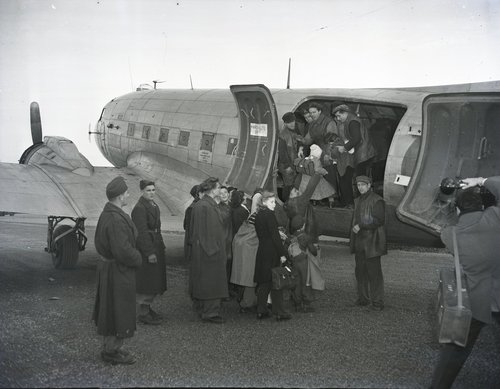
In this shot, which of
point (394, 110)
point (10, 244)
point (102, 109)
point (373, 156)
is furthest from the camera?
point (102, 109)

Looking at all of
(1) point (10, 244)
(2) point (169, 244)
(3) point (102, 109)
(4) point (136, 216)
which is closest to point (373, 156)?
(4) point (136, 216)

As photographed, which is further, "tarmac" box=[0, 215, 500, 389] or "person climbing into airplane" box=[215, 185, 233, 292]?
"person climbing into airplane" box=[215, 185, 233, 292]

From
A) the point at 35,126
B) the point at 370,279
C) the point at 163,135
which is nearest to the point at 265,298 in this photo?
the point at 370,279

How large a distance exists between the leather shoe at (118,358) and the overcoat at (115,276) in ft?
0.72

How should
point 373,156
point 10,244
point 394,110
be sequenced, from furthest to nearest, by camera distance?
1. point 10,244
2. point 394,110
3. point 373,156

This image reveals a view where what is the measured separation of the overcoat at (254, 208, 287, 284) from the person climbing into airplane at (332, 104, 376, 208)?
7.10 feet

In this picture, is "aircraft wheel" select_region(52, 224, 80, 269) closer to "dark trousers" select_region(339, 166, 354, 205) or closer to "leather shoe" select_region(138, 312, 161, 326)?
"leather shoe" select_region(138, 312, 161, 326)

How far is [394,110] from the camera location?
10.8 metres

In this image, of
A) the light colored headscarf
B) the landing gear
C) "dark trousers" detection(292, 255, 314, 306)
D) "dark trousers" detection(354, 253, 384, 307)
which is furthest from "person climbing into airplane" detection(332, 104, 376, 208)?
the landing gear

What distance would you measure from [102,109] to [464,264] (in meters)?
14.4

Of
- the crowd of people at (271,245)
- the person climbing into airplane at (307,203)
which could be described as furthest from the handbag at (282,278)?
the person climbing into airplane at (307,203)

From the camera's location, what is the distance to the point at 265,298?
7973 millimetres

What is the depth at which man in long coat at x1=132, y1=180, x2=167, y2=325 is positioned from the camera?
24.5 ft

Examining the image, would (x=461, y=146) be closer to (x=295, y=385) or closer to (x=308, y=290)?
(x=308, y=290)
